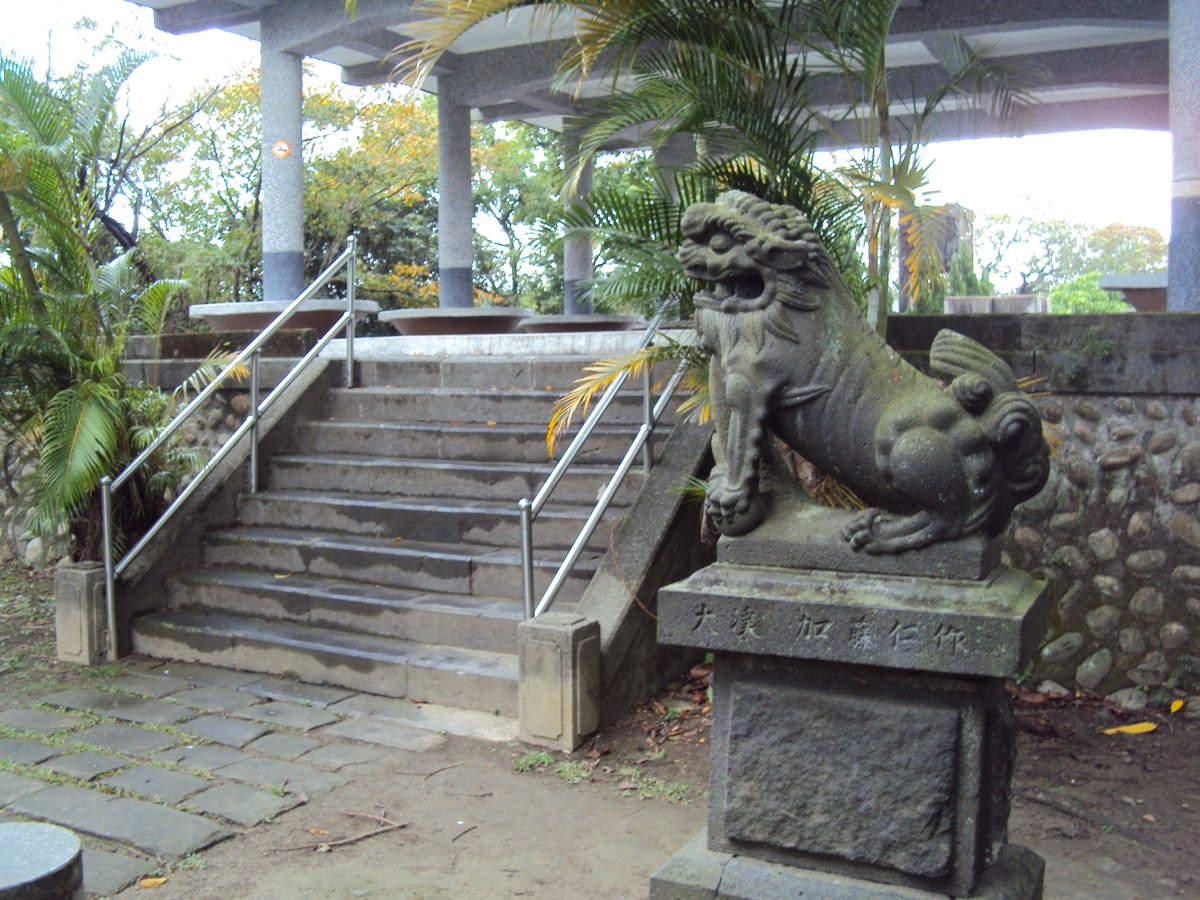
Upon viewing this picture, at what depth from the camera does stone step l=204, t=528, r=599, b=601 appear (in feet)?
20.1

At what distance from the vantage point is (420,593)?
6.34m

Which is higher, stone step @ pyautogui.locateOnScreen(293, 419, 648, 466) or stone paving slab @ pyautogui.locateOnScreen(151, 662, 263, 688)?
stone step @ pyautogui.locateOnScreen(293, 419, 648, 466)

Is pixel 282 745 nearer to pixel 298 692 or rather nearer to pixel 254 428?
pixel 298 692

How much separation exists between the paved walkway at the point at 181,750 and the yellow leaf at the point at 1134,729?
268 cm

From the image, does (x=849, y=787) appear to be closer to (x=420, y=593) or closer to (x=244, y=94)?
(x=420, y=593)

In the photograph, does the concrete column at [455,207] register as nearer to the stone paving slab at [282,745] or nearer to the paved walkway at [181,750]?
the paved walkway at [181,750]

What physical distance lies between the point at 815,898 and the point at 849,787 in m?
0.30

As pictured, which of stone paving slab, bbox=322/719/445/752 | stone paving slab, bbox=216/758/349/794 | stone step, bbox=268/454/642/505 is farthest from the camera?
stone step, bbox=268/454/642/505

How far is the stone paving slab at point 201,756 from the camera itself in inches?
193

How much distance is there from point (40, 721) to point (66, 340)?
2.26 m

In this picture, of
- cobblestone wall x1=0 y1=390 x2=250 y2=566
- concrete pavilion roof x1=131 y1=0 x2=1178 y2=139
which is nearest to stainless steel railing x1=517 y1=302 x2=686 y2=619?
cobblestone wall x1=0 y1=390 x2=250 y2=566

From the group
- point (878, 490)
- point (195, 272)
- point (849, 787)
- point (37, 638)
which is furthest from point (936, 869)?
point (195, 272)

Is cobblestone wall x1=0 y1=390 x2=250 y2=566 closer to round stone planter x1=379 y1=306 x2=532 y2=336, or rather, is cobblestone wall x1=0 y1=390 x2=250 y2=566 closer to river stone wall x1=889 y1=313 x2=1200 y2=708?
round stone planter x1=379 y1=306 x2=532 y2=336

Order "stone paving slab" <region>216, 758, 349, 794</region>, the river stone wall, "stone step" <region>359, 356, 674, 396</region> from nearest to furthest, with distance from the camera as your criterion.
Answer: "stone paving slab" <region>216, 758, 349, 794</region> → the river stone wall → "stone step" <region>359, 356, 674, 396</region>
